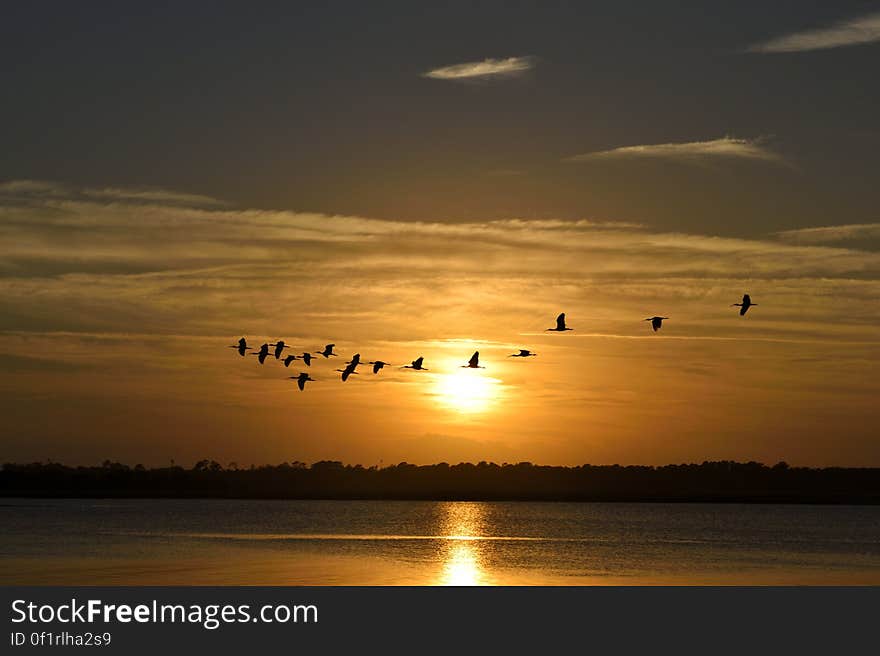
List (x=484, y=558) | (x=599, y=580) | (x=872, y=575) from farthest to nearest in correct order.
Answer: (x=484, y=558)
(x=872, y=575)
(x=599, y=580)

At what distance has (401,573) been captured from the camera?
68.1 metres

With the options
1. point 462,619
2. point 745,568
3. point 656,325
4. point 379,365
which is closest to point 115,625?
point 462,619

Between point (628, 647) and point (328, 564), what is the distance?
119ft

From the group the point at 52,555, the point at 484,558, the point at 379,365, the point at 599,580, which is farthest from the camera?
the point at 484,558

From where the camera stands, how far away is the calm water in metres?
64.6

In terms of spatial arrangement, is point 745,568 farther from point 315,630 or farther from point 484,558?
point 315,630

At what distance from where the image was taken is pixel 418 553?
87750mm

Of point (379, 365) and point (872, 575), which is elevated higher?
point (379, 365)

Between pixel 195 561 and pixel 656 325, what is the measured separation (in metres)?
36.4

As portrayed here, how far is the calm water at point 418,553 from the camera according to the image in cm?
6462

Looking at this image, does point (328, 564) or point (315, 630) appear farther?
point (328, 564)

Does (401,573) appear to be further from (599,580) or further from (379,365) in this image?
(379,365)

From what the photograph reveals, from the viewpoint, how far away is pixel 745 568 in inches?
2921

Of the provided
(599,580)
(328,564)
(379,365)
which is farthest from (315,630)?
(328,564)
